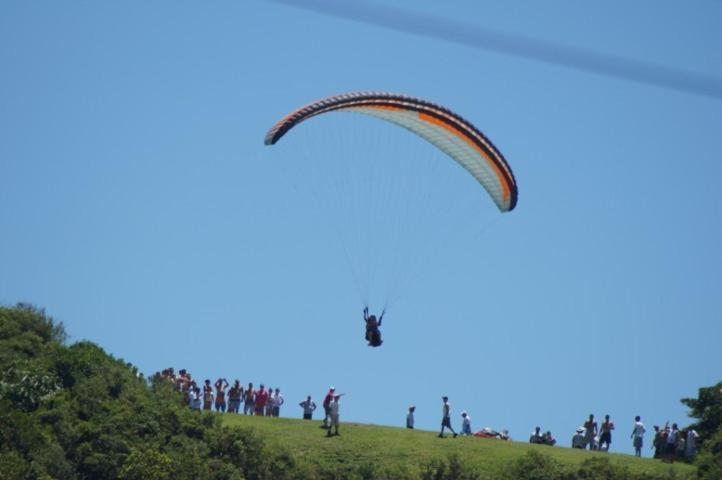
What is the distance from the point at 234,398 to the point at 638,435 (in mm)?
13696

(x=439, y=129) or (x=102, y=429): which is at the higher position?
(x=439, y=129)

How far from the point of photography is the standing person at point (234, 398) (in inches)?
2830

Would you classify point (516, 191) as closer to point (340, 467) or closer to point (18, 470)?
point (340, 467)

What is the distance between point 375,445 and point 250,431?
4172 mm

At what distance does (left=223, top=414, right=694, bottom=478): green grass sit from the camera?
65.2 metres

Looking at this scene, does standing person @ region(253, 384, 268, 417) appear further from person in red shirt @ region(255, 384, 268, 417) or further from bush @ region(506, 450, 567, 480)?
bush @ region(506, 450, 567, 480)

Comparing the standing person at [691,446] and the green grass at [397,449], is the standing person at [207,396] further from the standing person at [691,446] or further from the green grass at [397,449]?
the standing person at [691,446]

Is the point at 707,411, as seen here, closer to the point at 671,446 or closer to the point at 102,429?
the point at 671,446

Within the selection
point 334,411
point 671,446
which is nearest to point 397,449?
point 334,411

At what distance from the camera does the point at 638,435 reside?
223 feet

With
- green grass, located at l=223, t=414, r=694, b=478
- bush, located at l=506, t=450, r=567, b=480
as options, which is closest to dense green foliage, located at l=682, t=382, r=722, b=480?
green grass, located at l=223, t=414, r=694, b=478

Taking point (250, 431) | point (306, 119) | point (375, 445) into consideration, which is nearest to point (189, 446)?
point (250, 431)

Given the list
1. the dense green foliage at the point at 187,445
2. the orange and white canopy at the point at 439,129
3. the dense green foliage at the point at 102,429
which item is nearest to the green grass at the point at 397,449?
the dense green foliage at the point at 187,445

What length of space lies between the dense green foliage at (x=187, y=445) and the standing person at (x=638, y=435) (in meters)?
0.89
